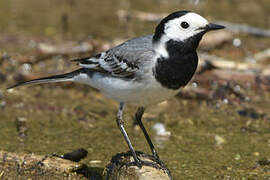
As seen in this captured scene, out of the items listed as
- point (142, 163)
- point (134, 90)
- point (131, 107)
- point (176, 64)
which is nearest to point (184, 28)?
point (176, 64)

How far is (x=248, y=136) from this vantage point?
22.7 ft

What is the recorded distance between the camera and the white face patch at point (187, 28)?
503cm

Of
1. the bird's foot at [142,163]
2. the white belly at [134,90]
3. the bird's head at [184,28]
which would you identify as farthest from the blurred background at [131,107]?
the bird's head at [184,28]

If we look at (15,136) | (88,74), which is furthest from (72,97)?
(88,74)

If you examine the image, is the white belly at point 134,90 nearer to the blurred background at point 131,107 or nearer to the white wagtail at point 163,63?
the white wagtail at point 163,63

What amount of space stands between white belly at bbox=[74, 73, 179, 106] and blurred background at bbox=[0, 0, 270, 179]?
951mm

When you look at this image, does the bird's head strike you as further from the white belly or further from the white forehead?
the white belly

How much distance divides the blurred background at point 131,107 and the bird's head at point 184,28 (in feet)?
4.82

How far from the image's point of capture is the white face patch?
503 cm

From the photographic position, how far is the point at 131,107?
7.89 metres

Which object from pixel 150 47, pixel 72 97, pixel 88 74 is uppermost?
pixel 150 47

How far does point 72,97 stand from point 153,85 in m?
3.25

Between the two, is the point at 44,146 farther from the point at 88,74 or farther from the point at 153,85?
the point at 153,85

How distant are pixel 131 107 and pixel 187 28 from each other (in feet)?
9.82
